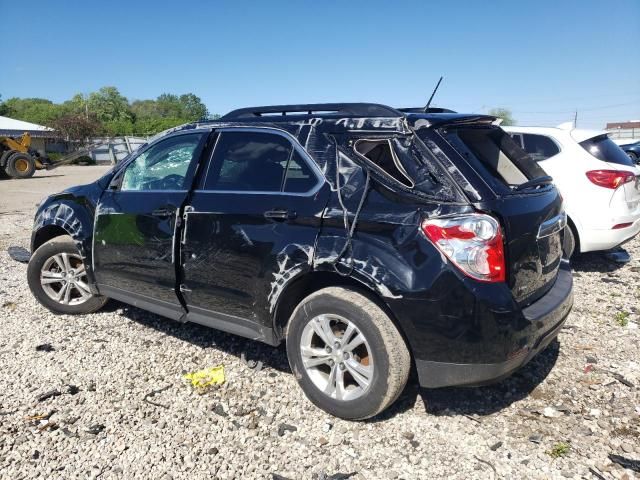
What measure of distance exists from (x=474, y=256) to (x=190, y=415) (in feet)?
6.35

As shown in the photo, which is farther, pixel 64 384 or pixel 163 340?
pixel 163 340

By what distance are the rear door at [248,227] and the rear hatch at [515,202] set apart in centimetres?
81

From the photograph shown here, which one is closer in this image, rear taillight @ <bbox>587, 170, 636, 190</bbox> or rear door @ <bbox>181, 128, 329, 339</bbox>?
rear door @ <bbox>181, 128, 329, 339</bbox>

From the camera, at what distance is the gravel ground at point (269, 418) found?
2.64 m

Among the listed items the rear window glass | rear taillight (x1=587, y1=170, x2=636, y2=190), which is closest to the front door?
the rear window glass

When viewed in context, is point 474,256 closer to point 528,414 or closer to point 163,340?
point 528,414

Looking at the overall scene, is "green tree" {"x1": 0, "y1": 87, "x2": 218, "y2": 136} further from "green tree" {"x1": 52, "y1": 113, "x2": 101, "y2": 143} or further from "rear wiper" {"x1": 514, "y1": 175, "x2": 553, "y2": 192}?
"rear wiper" {"x1": 514, "y1": 175, "x2": 553, "y2": 192}

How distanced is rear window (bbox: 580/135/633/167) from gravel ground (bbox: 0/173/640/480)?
215 centimetres

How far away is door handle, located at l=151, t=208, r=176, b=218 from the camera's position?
365 centimetres

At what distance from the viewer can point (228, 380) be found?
3551 mm

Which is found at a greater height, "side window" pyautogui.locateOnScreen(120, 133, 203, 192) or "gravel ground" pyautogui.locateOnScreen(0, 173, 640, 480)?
"side window" pyautogui.locateOnScreen(120, 133, 203, 192)

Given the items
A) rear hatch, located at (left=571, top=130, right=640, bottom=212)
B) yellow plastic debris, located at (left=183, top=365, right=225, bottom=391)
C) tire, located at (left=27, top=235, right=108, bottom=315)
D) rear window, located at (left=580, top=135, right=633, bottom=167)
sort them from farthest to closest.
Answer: rear window, located at (left=580, top=135, right=633, bottom=167) < rear hatch, located at (left=571, top=130, right=640, bottom=212) < tire, located at (left=27, top=235, right=108, bottom=315) < yellow plastic debris, located at (left=183, top=365, right=225, bottom=391)

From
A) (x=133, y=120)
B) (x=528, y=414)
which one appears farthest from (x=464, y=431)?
(x=133, y=120)

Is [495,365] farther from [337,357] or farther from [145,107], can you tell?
[145,107]
